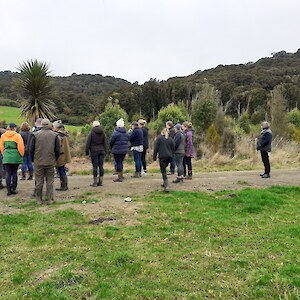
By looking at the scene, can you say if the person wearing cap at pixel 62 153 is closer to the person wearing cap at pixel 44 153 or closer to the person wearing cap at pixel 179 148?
the person wearing cap at pixel 44 153

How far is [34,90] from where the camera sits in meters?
15.6

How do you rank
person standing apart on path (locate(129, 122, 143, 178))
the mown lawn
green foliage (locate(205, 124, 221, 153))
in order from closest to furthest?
the mown lawn, person standing apart on path (locate(129, 122, 143, 178)), green foliage (locate(205, 124, 221, 153))

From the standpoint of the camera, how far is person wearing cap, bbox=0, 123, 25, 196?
9.13 m

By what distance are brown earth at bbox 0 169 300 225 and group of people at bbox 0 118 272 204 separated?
33cm

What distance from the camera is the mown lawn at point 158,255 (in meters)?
4.29

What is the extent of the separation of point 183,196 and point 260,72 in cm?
5877

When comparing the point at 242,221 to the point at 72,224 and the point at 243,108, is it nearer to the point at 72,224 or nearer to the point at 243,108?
the point at 72,224

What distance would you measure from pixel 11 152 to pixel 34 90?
7079 mm

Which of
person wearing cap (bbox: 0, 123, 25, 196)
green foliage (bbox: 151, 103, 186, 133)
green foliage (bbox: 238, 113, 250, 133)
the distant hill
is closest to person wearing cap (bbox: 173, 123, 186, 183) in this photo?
person wearing cap (bbox: 0, 123, 25, 196)

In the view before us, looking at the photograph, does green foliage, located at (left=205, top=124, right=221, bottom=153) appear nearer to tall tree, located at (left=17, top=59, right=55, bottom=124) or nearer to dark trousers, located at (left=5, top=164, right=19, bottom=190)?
tall tree, located at (left=17, top=59, right=55, bottom=124)

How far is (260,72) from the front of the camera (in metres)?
63.4

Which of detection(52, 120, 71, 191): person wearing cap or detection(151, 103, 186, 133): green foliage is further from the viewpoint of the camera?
detection(151, 103, 186, 133): green foliage

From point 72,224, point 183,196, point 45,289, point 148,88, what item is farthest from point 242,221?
point 148,88

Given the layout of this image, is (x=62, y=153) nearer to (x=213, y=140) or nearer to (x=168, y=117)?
(x=213, y=140)
